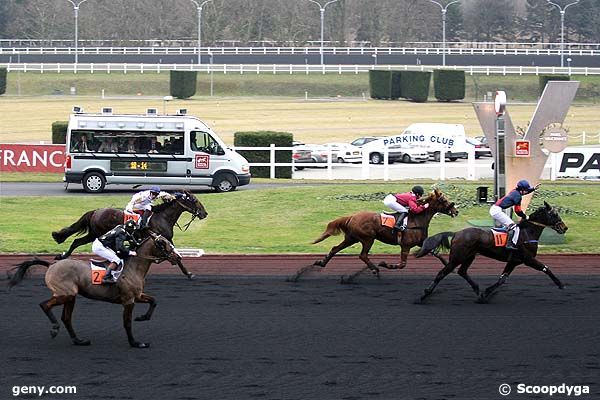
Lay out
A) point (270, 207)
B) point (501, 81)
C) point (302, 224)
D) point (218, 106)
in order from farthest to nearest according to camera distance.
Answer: point (501, 81) < point (218, 106) < point (270, 207) < point (302, 224)

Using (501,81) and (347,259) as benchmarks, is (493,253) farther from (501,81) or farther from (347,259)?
(501,81)

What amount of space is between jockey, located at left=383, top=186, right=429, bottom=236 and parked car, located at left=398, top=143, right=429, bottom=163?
25.8 meters

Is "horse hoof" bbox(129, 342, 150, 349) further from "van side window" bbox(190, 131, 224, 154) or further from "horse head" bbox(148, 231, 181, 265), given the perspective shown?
"van side window" bbox(190, 131, 224, 154)

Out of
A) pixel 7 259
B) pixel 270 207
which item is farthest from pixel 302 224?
pixel 7 259

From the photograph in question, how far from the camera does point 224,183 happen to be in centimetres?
3139

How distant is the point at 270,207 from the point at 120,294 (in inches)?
543

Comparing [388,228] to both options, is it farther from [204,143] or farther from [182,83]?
[182,83]

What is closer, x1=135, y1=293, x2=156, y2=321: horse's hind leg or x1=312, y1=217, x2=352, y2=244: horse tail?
x1=135, y1=293, x2=156, y2=321: horse's hind leg

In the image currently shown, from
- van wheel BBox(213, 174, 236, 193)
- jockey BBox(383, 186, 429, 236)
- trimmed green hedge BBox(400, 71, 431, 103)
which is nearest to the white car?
van wheel BBox(213, 174, 236, 193)

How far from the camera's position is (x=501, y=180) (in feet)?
71.4

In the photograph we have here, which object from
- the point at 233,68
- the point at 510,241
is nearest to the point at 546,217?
the point at 510,241

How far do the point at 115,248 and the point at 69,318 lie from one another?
974mm

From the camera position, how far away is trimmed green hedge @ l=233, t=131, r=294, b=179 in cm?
3556

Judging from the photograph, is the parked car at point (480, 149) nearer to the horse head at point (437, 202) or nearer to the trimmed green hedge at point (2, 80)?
the horse head at point (437, 202)
